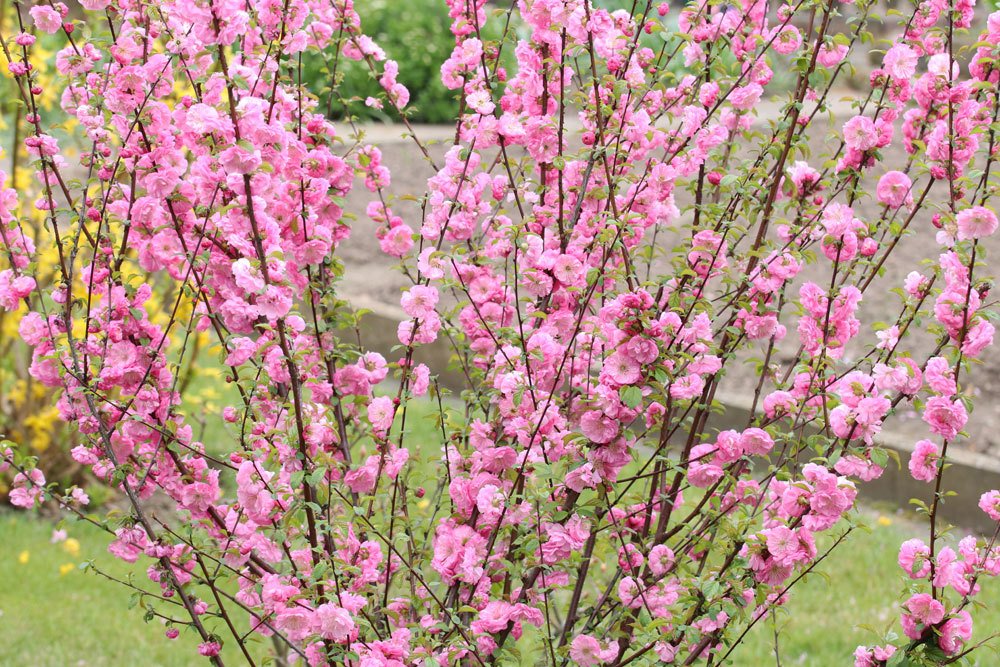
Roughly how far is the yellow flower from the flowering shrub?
89.3 inches

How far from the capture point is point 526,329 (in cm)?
223

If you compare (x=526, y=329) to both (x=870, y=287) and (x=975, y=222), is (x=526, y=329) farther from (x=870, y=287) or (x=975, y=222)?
(x=870, y=287)

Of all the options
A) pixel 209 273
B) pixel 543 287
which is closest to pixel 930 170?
pixel 543 287

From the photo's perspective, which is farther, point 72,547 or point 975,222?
point 72,547

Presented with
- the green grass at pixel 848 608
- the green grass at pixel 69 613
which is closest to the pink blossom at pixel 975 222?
the green grass at pixel 848 608

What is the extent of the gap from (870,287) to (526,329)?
A: 479cm

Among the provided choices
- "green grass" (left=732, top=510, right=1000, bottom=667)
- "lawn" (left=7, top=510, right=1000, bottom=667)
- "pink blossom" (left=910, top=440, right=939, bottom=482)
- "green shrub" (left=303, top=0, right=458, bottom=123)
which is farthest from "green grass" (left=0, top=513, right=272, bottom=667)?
"green shrub" (left=303, top=0, right=458, bottom=123)

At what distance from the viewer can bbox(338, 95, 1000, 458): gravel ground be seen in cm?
534

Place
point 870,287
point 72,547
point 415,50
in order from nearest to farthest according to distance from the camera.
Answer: point 72,547, point 870,287, point 415,50

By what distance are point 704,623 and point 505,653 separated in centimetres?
37

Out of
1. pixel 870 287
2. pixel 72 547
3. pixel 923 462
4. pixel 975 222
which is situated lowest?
pixel 72 547

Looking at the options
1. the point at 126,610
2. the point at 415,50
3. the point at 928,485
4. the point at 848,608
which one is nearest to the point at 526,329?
the point at 848,608

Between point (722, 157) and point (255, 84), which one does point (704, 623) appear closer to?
point (722, 157)

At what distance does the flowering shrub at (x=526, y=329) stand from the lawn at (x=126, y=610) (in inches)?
54.0
